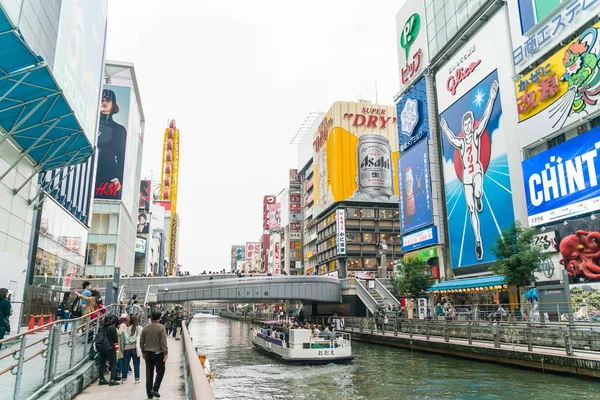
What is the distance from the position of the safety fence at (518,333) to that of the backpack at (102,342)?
712 inches

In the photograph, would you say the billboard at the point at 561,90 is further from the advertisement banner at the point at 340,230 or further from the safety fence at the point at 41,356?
the advertisement banner at the point at 340,230

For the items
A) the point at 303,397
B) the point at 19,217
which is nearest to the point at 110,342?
the point at 303,397

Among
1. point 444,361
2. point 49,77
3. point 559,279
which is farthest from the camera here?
point 559,279

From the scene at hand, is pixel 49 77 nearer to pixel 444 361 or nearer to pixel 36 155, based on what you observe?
pixel 36 155

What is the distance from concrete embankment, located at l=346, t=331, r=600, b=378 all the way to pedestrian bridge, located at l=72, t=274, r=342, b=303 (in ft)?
74.0

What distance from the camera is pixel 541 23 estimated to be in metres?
38.2

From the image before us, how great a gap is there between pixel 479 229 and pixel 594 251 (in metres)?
14.5

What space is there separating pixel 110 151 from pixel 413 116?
42902mm

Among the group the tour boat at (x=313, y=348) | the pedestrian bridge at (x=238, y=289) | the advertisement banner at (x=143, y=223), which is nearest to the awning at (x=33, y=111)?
the tour boat at (x=313, y=348)

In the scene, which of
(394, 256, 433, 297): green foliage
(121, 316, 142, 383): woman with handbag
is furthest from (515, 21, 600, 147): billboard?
(121, 316, 142, 383): woman with handbag

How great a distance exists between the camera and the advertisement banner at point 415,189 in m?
56.5

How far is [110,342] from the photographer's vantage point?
1218 centimetres

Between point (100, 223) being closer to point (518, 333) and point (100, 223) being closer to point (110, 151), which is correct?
point (110, 151)

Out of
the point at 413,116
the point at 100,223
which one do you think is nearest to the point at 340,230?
the point at 413,116
